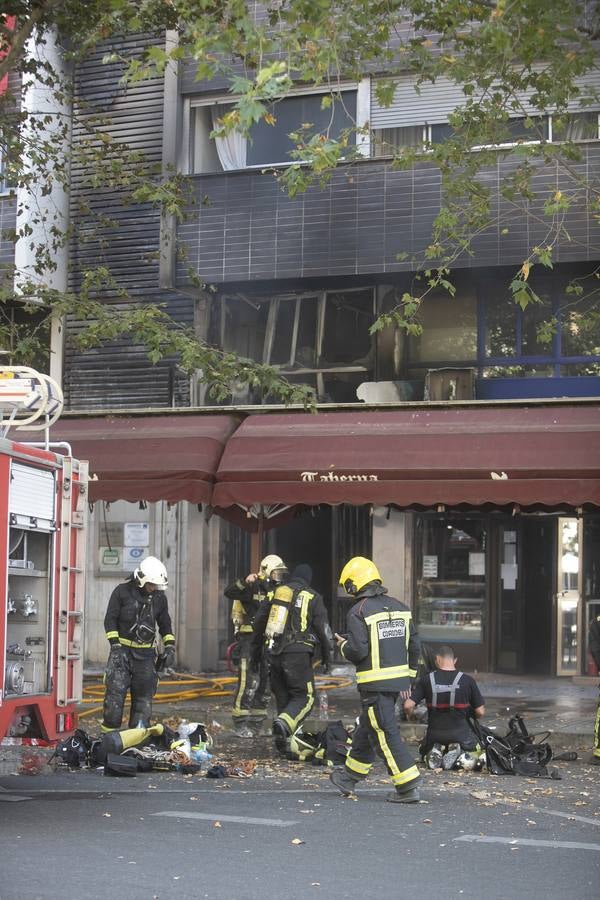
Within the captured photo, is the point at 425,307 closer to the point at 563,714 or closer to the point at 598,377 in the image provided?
the point at 598,377

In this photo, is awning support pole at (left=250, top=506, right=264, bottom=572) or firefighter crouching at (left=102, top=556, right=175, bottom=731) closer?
firefighter crouching at (left=102, top=556, right=175, bottom=731)

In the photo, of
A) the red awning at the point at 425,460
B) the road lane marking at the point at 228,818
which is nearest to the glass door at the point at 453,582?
the red awning at the point at 425,460

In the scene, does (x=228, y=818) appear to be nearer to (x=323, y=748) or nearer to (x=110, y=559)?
(x=323, y=748)

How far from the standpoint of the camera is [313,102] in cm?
Answer: 1884

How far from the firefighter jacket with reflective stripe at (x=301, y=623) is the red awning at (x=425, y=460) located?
2673 millimetres

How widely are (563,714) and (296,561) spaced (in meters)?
6.01

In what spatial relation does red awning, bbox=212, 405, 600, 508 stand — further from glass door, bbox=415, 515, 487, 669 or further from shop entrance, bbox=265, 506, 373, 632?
shop entrance, bbox=265, 506, 373, 632

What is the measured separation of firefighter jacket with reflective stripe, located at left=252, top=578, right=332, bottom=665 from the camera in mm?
12695

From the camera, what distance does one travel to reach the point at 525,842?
8.03m

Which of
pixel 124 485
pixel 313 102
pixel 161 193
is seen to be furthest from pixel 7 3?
pixel 313 102

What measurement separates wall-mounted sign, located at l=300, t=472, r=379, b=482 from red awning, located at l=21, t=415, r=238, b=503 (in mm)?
1214

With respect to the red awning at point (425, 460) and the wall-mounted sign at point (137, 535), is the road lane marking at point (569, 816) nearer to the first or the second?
the red awning at point (425, 460)

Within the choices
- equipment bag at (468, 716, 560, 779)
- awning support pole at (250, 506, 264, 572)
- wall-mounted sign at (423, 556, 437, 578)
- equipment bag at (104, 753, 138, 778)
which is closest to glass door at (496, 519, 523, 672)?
wall-mounted sign at (423, 556, 437, 578)

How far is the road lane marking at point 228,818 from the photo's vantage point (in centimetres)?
857
